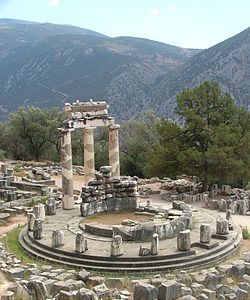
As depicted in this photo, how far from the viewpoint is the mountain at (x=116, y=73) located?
99938 millimetres

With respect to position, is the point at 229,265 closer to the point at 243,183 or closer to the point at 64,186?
the point at 64,186

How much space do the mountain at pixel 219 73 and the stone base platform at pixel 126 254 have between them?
7043cm

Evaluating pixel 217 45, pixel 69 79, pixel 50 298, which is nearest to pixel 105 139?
pixel 50 298

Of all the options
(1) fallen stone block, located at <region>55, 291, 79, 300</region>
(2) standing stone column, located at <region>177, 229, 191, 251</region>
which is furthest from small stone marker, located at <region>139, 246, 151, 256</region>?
(1) fallen stone block, located at <region>55, 291, 79, 300</region>

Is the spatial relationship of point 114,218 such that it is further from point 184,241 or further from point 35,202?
point 35,202

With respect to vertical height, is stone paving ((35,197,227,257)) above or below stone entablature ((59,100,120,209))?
below

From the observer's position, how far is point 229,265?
66.2 ft

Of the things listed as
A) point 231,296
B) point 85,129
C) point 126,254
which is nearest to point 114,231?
point 126,254

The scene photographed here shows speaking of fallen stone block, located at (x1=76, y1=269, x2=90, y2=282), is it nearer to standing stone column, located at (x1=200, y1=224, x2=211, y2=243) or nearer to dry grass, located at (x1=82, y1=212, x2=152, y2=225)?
standing stone column, located at (x1=200, y1=224, x2=211, y2=243)

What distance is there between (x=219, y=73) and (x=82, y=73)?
4564cm

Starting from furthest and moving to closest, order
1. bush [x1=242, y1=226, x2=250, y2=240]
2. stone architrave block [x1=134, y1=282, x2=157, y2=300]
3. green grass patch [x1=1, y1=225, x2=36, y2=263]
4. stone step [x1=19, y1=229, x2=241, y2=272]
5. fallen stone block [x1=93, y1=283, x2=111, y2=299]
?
bush [x1=242, y1=226, x2=250, y2=240]
green grass patch [x1=1, y1=225, x2=36, y2=263]
stone step [x1=19, y1=229, x2=241, y2=272]
fallen stone block [x1=93, y1=283, x2=111, y2=299]
stone architrave block [x1=134, y1=282, x2=157, y2=300]

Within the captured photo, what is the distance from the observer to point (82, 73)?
133 metres

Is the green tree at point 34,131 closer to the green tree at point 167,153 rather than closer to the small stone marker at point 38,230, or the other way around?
the green tree at point 167,153

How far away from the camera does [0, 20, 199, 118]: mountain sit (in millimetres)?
111812
